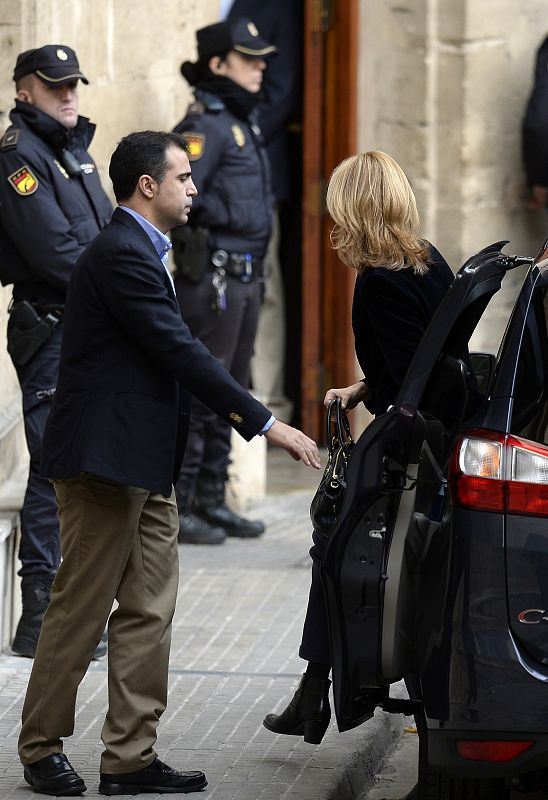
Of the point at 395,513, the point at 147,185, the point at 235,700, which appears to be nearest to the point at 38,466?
the point at 235,700

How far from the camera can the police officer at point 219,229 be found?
757 cm

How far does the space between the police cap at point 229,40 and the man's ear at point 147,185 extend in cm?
344

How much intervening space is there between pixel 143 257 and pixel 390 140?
19.8 feet

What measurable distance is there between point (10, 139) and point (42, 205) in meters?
0.28

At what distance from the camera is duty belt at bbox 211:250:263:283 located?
25.2 ft

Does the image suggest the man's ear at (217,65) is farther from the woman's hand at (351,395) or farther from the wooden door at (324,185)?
the woman's hand at (351,395)

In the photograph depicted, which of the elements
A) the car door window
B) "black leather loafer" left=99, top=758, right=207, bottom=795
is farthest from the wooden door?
the car door window

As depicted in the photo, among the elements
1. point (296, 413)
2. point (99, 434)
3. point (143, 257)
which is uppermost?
point (143, 257)

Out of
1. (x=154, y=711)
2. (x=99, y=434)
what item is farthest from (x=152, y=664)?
(x=99, y=434)

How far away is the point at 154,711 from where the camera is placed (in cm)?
440

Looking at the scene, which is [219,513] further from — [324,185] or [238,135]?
[324,185]

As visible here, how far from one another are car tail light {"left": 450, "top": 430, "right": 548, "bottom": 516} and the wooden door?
626 cm

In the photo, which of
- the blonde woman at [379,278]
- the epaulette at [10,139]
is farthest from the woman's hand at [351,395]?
the epaulette at [10,139]

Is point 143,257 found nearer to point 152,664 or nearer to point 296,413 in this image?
point 152,664
